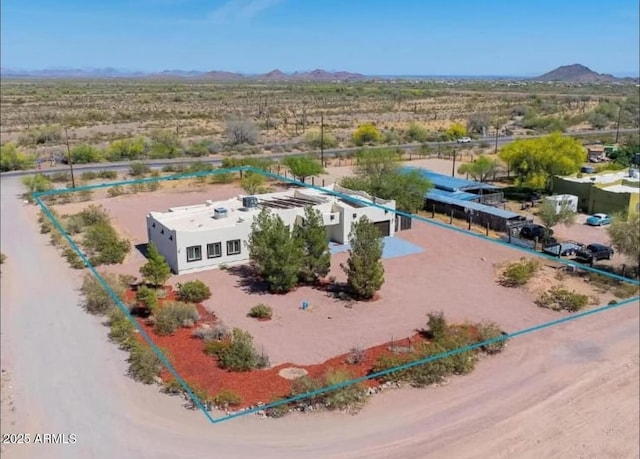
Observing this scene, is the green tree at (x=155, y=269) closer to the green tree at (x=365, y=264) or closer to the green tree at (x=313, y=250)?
the green tree at (x=313, y=250)

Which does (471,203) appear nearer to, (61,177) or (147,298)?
(147,298)

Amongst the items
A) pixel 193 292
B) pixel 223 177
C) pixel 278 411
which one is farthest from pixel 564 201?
pixel 223 177

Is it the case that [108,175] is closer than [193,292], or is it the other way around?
[193,292]

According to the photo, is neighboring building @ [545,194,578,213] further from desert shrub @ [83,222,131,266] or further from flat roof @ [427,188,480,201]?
desert shrub @ [83,222,131,266]

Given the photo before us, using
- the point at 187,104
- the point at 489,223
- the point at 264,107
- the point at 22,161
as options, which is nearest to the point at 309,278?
the point at 489,223

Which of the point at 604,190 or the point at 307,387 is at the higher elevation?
the point at 604,190
